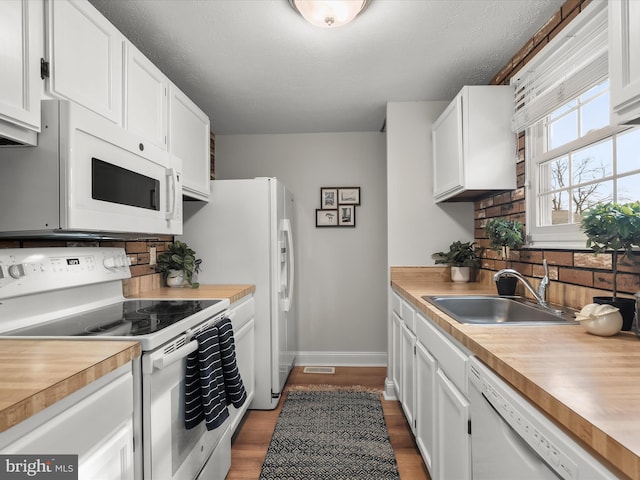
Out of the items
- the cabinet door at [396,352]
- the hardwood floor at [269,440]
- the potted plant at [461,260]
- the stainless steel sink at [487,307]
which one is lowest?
the hardwood floor at [269,440]

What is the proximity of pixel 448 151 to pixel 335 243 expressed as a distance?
158 cm

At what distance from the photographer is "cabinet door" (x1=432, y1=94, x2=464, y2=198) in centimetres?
247

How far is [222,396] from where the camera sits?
175cm

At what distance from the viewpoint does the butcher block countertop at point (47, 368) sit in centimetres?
79

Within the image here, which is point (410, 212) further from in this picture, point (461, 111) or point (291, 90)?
point (291, 90)

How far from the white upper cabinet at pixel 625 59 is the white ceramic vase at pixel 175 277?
249 cm

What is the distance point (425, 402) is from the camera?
1959 mm

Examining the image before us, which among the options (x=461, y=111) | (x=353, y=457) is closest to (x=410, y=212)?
(x=461, y=111)

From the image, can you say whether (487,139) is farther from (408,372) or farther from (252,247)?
(252,247)

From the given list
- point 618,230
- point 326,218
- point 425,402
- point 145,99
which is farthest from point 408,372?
point 145,99

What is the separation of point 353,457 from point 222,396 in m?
0.93

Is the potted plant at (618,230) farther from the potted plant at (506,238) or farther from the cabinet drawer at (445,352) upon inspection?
the potted plant at (506,238)

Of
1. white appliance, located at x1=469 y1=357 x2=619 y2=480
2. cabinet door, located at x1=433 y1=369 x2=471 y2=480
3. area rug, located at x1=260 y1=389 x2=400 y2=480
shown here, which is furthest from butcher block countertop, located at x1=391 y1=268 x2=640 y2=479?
area rug, located at x1=260 y1=389 x2=400 y2=480

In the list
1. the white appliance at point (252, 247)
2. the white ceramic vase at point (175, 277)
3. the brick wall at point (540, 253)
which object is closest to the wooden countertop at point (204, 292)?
the white ceramic vase at point (175, 277)
